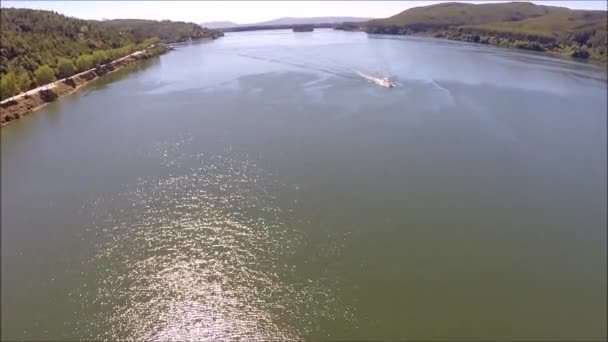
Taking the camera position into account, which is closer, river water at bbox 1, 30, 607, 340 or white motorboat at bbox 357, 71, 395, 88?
river water at bbox 1, 30, 607, 340

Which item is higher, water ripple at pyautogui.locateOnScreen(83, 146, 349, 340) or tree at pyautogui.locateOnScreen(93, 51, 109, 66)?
tree at pyautogui.locateOnScreen(93, 51, 109, 66)

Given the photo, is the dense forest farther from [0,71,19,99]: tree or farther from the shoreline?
the shoreline

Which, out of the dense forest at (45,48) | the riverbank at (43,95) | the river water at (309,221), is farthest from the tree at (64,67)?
the river water at (309,221)

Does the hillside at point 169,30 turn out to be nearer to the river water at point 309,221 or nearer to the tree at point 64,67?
the tree at point 64,67

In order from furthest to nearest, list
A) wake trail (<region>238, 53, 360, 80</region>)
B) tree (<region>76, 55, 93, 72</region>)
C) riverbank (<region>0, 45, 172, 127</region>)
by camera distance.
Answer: wake trail (<region>238, 53, 360, 80</region>) < tree (<region>76, 55, 93, 72</region>) < riverbank (<region>0, 45, 172, 127</region>)

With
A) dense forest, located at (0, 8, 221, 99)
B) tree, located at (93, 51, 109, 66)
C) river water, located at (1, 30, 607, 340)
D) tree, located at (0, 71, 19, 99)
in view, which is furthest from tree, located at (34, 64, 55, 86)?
tree, located at (93, 51, 109, 66)

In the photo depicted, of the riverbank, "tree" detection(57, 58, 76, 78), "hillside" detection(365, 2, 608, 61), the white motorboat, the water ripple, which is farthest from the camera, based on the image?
"hillside" detection(365, 2, 608, 61)
